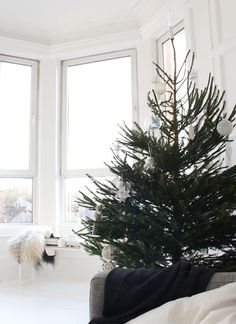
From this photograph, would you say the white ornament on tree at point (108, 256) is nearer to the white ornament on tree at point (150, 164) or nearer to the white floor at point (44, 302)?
the white ornament on tree at point (150, 164)

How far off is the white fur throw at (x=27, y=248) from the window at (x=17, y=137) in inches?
18.2

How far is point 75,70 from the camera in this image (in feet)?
12.4

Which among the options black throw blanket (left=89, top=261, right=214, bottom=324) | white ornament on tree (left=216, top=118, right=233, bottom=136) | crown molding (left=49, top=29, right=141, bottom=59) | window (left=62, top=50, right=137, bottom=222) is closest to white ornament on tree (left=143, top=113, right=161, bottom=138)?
white ornament on tree (left=216, top=118, right=233, bottom=136)

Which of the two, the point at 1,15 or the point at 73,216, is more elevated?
the point at 1,15

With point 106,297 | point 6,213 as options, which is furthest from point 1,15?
point 106,297

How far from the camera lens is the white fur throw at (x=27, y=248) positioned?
3029 mm

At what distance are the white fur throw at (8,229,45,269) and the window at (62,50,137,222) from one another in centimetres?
53

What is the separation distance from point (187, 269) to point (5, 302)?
5.99 ft

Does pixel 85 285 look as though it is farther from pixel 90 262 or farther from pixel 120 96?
pixel 120 96

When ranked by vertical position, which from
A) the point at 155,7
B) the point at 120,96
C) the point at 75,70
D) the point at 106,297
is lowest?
the point at 106,297

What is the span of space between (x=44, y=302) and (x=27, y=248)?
62cm

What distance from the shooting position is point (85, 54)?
369 centimetres

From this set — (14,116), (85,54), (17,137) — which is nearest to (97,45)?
(85,54)

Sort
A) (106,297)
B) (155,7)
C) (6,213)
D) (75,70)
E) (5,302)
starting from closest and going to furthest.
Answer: (106,297), (5,302), (155,7), (6,213), (75,70)
